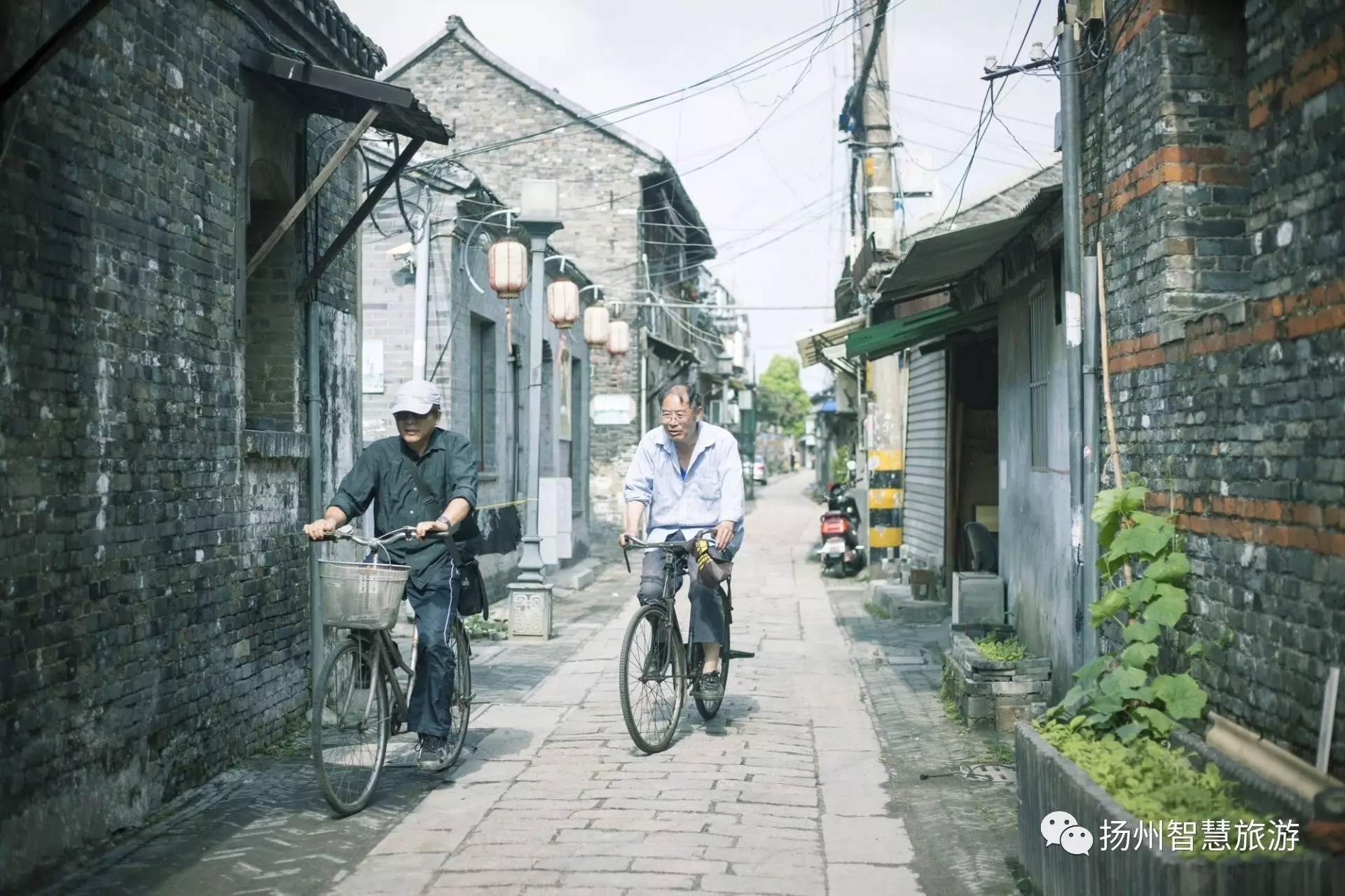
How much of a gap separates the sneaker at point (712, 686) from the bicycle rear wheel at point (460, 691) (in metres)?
1.40

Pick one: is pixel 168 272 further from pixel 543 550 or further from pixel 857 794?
pixel 543 550

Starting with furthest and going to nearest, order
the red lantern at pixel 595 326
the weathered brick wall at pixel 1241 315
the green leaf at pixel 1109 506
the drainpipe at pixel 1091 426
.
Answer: the red lantern at pixel 595 326
the drainpipe at pixel 1091 426
the green leaf at pixel 1109 506
the weathered brick wall at pixel 1241 315

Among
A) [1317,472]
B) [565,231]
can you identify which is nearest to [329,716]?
[1317,472]

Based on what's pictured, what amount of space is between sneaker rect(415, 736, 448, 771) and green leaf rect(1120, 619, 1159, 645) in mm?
3129

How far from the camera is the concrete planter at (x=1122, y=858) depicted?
3.36m

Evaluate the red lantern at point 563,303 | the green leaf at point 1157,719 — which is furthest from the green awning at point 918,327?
the red lantern at point 563,303

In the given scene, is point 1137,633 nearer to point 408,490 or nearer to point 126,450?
point 408,490

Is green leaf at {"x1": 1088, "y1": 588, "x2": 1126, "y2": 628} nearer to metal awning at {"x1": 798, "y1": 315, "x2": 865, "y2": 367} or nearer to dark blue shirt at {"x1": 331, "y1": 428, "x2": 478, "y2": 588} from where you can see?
dark blue shirt at {"x1": 331, "y1": 428, "x2": 478, "y2": 588}

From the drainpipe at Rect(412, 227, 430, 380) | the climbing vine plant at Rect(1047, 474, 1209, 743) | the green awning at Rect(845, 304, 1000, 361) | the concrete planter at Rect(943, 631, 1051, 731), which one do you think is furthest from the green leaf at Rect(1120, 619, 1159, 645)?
the drainpipe at Rect(412, 227, 430, 380)

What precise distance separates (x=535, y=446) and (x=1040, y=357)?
224 inches

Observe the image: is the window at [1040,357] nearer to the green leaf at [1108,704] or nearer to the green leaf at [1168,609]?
the green leaf at [1168,609]

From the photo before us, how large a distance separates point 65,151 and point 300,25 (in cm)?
306

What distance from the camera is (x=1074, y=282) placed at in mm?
6219

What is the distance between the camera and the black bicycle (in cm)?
669
